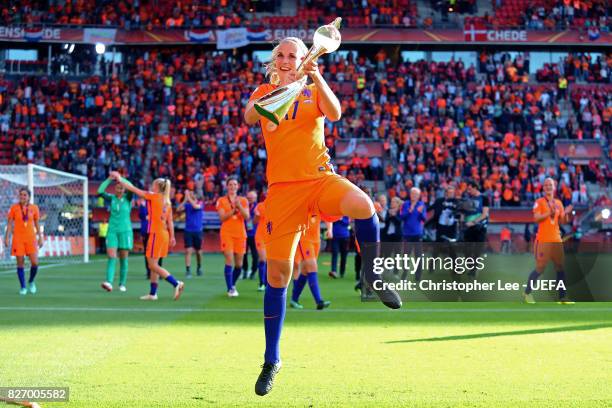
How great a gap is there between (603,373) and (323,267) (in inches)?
691

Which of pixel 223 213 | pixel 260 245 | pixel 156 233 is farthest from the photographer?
pixel 260 245

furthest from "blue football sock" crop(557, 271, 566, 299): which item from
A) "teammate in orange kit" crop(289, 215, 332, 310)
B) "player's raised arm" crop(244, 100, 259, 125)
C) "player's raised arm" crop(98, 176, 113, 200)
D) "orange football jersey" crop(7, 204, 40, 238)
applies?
"player's raised arm" crop(244, 100, 259, 125)

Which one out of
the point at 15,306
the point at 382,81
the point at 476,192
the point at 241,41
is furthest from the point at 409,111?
the point at 15,306

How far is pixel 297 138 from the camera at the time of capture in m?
5.43

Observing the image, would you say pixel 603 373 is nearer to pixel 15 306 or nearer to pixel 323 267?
pixel 15 306

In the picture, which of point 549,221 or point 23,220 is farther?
point 23,220

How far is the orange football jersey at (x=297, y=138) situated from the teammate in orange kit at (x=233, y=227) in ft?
29.8

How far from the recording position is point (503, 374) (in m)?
6.70

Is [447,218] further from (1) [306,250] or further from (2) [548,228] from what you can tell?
(1) [306,250]

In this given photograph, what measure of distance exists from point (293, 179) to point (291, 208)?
7.8 inches

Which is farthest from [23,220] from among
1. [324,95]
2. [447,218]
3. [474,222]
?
[324,95]

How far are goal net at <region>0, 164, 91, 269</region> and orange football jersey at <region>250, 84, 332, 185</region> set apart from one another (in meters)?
19.3

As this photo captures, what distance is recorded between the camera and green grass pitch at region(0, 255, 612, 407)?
584cm

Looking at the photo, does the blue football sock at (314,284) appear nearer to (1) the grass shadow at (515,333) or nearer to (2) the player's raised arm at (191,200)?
(1) the grass shadow at (515,333)
